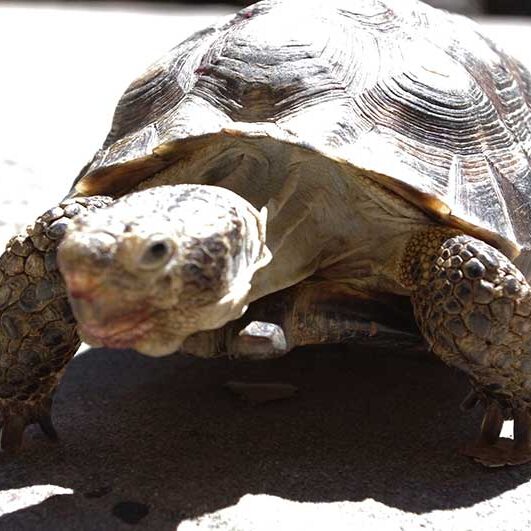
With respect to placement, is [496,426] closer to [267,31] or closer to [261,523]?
[261,523]

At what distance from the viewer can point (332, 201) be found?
2986 mm

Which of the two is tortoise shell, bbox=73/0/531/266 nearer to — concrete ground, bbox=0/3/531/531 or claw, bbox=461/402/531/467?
claw, bbox=461/402/531/467

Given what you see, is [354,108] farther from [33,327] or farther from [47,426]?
[47,426]

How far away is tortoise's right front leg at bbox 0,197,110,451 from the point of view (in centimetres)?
276

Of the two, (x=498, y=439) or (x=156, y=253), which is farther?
(x=498, y=439)

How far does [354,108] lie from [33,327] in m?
1.15

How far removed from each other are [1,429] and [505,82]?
2.13 metres

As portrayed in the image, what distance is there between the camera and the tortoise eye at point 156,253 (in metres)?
2.12

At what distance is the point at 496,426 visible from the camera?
9.29 ft

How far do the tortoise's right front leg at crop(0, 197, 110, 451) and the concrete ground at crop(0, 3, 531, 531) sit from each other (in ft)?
0.36

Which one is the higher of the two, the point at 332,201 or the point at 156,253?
the point at 156,253

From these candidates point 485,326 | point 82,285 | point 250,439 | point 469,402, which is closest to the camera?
point 82,285

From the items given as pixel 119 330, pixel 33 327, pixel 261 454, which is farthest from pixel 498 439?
pixel 33 327

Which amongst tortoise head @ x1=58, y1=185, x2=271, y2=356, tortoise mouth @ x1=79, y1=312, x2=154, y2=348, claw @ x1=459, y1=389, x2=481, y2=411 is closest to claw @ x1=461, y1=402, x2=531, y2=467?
claw @ x1=459, y1=389, x2=481, y2=411
